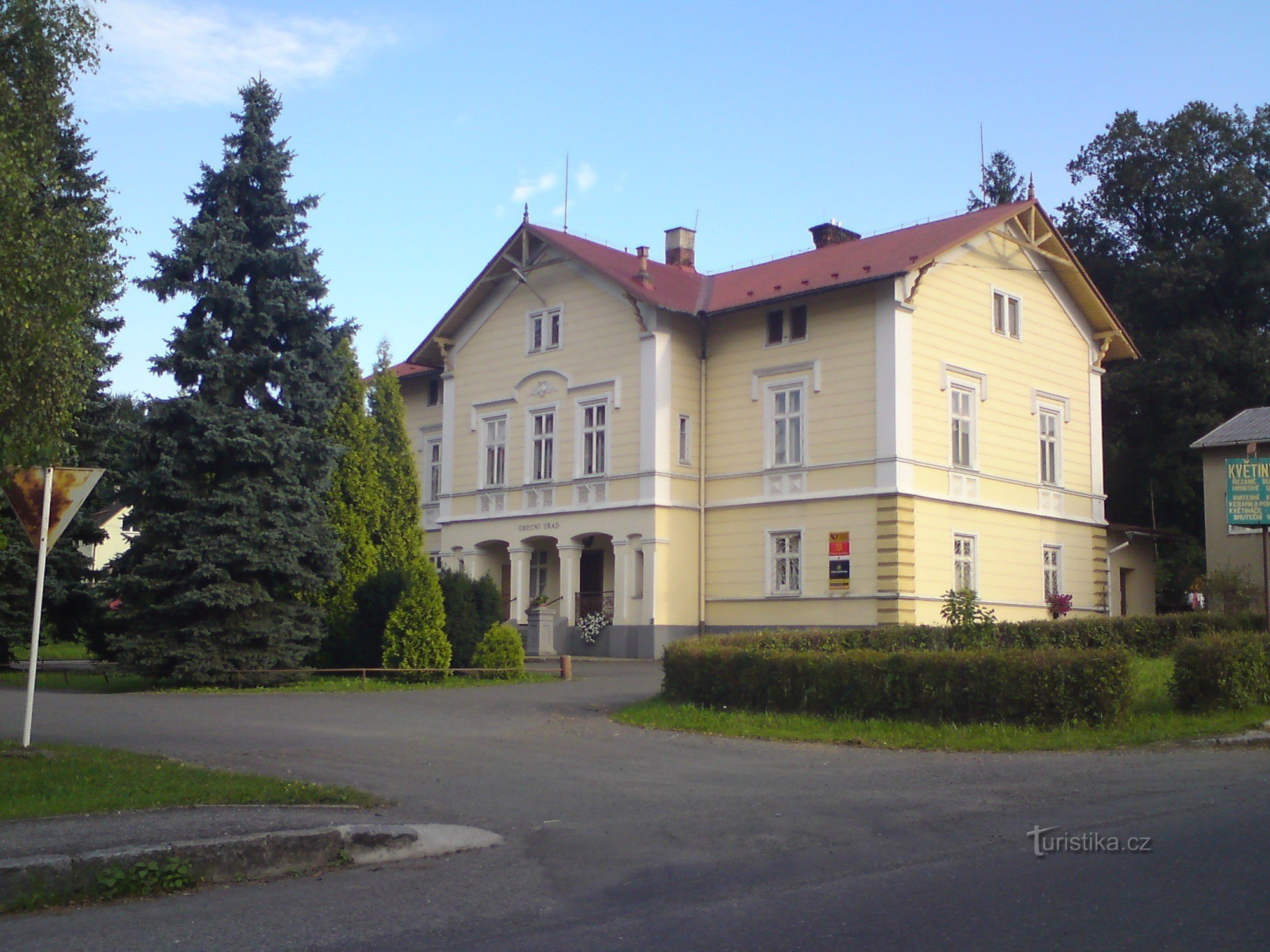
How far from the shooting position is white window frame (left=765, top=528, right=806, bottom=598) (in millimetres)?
32938

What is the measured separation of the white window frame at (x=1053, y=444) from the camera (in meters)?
36.4

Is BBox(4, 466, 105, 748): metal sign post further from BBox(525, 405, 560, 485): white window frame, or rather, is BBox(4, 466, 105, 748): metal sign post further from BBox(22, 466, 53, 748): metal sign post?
BBox(525, 405, 560, 485): white window frame

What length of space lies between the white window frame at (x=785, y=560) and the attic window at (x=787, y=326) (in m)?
5.23

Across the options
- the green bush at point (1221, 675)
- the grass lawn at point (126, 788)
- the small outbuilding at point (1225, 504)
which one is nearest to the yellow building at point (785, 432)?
the small outbuilding at point (1225, 504)

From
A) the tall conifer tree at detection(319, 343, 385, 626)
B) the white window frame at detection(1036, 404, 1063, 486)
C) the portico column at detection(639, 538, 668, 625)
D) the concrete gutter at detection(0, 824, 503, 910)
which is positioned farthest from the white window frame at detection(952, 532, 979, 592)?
the concrete gutter at detection(0, 824, 503, 910)

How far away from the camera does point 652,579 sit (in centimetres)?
3403

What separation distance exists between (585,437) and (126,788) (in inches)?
1054

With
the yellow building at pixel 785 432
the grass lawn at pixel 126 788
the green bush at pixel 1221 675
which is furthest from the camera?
the yellow building at pixel 785 432

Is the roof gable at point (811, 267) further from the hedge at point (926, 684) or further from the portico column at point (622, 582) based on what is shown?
the hedge at point (926, 684)

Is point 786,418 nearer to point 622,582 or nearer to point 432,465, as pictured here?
point 622,582

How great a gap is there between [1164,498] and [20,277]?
45.9 metres

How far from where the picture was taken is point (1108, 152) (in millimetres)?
52688

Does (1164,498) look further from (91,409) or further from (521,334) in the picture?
(91,409)

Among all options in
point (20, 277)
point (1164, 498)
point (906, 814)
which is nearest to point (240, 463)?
point (20, 277)
